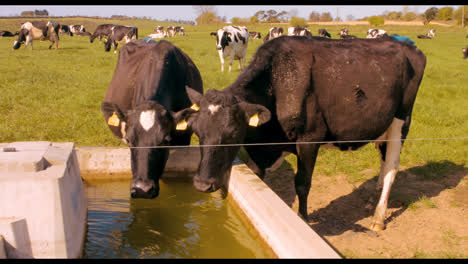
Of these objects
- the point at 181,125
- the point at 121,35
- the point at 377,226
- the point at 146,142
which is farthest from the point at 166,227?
the point at 121,35

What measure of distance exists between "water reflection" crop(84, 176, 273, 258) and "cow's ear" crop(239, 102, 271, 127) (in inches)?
39.2

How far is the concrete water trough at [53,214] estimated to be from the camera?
304 centimetres

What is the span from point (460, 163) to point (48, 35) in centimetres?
2541

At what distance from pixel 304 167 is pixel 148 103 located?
1.77 meters

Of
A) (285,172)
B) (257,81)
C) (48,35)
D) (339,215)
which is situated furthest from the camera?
(48,35)

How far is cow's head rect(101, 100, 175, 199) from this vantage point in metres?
3.94

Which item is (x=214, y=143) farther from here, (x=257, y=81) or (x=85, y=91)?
(x=85, y=91)

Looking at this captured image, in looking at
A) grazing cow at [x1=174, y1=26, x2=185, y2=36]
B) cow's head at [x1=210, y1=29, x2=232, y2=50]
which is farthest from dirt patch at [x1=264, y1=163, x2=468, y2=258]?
grazing cow at [x1=174, y1=26, x2=185, y2=36]

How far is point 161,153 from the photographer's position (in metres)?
4.15

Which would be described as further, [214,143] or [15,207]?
[214,143]

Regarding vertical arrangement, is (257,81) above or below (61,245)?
above

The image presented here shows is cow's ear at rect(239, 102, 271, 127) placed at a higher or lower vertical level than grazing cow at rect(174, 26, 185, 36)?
higher

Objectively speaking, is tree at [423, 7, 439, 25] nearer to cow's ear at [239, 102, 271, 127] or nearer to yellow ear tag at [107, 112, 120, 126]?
cow's ear at [239, 102, 271, 127]

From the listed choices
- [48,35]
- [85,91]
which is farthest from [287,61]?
[48,35]
